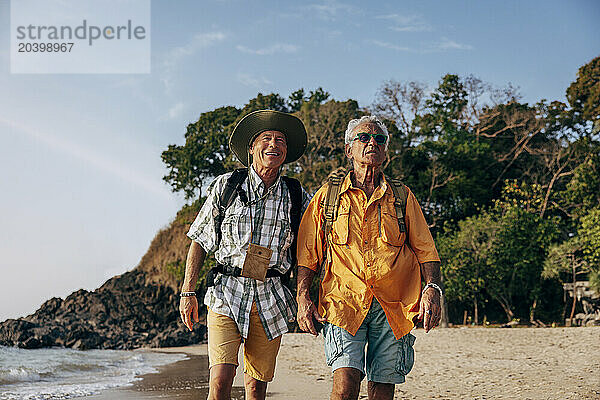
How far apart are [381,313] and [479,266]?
1731 centimetres

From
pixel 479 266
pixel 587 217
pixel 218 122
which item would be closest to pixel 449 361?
pixel 479 266

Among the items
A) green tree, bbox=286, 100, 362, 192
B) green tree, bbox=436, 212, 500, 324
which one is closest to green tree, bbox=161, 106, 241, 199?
green tree, bbox=286, 100, 362, 192

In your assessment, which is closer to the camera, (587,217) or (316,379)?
(316,379)

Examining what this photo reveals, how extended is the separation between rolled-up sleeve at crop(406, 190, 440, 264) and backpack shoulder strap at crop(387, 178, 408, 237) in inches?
1.3

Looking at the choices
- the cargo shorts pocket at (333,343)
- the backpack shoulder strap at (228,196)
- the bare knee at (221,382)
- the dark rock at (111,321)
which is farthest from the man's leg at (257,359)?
the dark rock at (111,321)

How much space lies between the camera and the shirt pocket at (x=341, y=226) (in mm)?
3426

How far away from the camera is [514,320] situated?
20.3 metres

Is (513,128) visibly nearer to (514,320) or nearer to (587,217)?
(587,217)

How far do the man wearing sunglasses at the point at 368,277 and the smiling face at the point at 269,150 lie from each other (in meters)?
0.39

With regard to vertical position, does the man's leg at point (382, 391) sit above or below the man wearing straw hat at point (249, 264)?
below

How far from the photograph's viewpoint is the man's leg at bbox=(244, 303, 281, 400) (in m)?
3.54

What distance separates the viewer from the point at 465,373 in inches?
330

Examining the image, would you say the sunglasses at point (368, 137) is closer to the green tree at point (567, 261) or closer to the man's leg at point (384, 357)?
the man's leg at point (384, 357)

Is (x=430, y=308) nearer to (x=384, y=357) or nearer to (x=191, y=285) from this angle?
(x=384, y=357)
